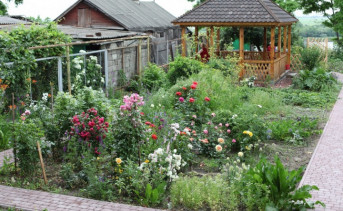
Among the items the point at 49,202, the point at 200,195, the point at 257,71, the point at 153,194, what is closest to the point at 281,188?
the point at 200,195

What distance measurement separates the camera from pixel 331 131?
Answer: 11.3 m

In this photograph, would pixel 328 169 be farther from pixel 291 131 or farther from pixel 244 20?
pixel 244 20

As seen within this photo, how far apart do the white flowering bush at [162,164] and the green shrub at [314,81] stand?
11.2m

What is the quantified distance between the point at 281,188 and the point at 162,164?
185 centimetres

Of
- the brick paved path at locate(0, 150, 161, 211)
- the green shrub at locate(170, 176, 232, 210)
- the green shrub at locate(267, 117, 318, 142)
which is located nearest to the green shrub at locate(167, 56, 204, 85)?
the green shrub at locate(267, 117, 318, 142)

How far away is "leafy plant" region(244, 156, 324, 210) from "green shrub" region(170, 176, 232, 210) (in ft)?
1.42

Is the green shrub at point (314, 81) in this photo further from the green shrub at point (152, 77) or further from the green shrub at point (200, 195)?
the green shrub at point (200, 195)

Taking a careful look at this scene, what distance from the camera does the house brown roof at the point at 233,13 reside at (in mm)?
18234

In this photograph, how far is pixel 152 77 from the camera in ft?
55.5

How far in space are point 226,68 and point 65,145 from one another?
9.87m

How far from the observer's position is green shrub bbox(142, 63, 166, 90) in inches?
644

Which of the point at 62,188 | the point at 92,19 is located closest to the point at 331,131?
the point at 62,188

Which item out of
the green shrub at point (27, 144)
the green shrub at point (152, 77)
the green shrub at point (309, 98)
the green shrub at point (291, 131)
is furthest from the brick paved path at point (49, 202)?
the green shrub at point (152, 77)

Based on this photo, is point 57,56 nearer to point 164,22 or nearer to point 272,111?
point 272,111
